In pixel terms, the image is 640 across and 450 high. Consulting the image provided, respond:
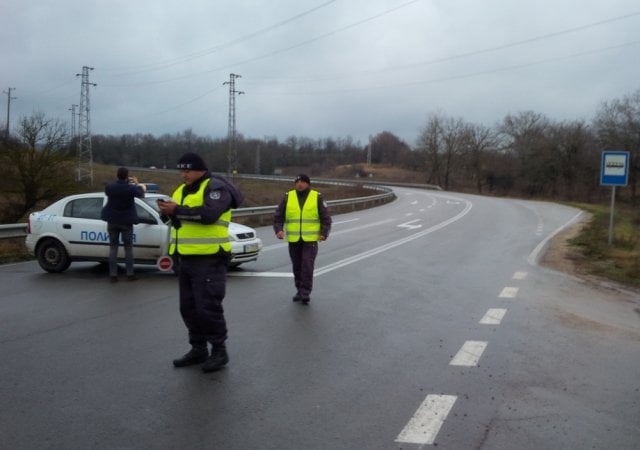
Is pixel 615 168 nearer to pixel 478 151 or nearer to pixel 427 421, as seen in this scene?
pixel 427 421

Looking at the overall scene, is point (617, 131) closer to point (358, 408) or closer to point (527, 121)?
point (527, 121)

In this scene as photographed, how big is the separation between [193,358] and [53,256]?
6768mm

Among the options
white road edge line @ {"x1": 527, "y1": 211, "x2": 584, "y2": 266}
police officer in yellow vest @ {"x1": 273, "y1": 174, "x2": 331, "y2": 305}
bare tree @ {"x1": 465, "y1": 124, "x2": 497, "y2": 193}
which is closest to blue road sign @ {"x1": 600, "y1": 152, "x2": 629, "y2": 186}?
white road edge line @ {"x1": 527, "y1": 211, "x2": 584, "y2": 266}

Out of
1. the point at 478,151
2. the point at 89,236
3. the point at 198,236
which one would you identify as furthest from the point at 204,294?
the point at 478,151

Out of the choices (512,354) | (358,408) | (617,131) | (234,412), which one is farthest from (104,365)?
(617,131)

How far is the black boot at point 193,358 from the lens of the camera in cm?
561

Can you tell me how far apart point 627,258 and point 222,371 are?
39.4ft

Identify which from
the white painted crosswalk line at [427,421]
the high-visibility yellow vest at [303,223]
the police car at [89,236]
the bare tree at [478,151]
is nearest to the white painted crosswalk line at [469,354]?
the white painted crosswalk line at [427,421]

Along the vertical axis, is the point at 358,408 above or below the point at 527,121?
below

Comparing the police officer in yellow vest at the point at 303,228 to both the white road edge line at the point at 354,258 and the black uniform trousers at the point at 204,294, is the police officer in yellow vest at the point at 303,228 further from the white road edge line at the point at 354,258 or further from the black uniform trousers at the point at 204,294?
the black uniform trousers at the point at 204,294

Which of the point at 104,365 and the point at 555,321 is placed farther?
the point at 555,321

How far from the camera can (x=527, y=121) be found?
287 feet

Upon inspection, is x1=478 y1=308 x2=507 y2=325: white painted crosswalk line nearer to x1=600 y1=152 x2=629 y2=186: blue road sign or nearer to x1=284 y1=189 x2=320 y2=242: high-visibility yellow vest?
x1=284 y1=189 x2=320 y2=242: high-visibility yellow vest

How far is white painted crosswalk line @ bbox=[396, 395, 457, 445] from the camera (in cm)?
404
